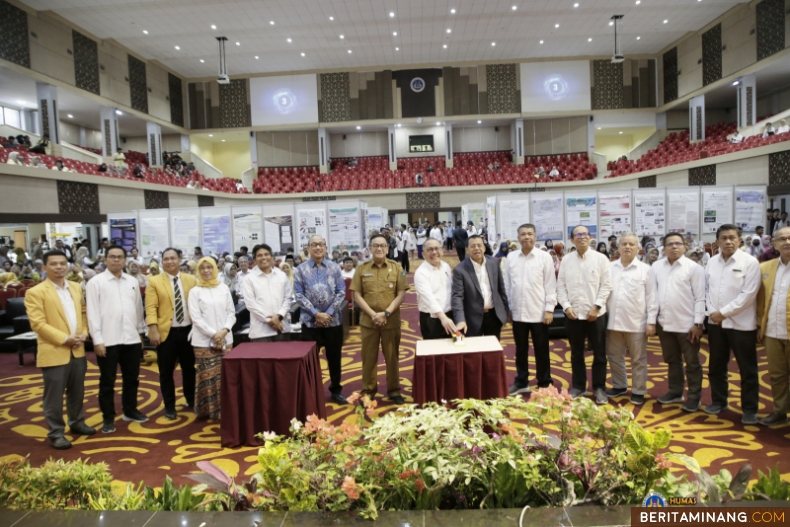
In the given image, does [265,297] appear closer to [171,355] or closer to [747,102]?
[171,355]

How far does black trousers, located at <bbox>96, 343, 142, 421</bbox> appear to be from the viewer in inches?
149

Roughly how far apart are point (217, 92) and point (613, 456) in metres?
23.4

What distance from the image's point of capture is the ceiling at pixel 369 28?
14.5 meters

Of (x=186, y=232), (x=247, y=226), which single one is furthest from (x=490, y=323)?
(x=186, y=232)

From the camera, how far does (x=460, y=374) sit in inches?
123

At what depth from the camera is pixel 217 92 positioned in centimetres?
2167

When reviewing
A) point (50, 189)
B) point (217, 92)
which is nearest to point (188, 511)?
point (50, 189)

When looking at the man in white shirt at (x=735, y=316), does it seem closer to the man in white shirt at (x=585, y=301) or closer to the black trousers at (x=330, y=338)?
the man in white shirt at (x=585, y=301)

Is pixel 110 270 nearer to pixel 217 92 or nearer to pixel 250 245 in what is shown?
pixel 250 245

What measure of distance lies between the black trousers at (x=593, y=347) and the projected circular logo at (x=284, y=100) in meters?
19.7

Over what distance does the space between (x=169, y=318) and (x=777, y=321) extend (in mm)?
4560

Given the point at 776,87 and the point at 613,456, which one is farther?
the point at 776,87

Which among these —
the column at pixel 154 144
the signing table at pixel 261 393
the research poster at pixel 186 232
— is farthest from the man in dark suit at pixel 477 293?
the column at pixel 154 144

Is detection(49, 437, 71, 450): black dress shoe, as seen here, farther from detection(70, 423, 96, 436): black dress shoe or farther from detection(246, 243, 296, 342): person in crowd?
detection(246, 243, 296, 342): person in crowd
